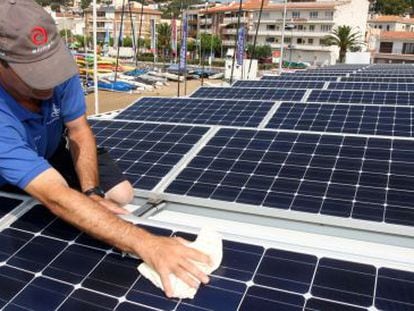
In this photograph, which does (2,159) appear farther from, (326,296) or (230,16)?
(230,16)

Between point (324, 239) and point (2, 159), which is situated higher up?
point (2, 159)

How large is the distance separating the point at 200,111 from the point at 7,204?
7028mm

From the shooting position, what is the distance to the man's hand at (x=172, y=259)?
257 cm

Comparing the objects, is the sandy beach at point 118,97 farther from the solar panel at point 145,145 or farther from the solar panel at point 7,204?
the solar panel at point 7,204

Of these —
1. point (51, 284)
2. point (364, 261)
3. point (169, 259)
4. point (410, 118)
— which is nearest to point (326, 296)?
point (364, 261)

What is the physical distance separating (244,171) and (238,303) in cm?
298

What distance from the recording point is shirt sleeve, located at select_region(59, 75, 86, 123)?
13.9ft

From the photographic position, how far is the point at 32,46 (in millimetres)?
2979

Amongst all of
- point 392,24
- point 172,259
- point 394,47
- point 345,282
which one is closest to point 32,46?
point 172,259

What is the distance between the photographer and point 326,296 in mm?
2502

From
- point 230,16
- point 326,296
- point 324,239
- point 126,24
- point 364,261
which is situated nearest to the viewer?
point 326,296

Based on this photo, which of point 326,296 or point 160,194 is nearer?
point 326,296

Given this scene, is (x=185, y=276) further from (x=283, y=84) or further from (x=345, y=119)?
(x=283, y=84)

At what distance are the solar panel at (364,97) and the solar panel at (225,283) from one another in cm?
1080
